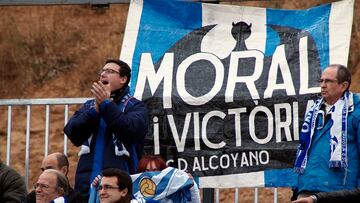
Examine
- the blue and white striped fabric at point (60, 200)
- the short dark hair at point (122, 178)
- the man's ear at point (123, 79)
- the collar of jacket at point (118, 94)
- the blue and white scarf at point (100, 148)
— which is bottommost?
the blue and white striped fabric at point (60, 200)

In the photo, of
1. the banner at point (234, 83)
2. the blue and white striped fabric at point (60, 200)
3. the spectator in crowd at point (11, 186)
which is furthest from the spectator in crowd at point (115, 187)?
the banner at point (234, 83)

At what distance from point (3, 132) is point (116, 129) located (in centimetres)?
794

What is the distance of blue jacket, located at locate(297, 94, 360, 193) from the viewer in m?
10.7

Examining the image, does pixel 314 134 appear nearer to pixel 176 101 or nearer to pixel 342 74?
pixel 342 74

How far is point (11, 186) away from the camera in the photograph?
40.3ft

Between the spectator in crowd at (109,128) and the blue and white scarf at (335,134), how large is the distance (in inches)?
48.3

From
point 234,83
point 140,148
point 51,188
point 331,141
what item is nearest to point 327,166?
point 331,141

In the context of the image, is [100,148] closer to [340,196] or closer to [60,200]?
[60,200]

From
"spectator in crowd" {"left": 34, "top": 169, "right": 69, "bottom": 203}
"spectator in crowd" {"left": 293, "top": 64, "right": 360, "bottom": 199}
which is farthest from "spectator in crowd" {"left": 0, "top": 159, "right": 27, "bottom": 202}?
"spectator in crowd" {"left": 293, "top": 64, "right": 360, "bottom": 199}

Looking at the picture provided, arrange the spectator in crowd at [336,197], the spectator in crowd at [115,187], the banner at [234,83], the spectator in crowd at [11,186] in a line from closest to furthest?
1. the spectator in crowd at [336,197]
2. the spectator in crowd at [115,187]
3. the spectator in crowd at [11,186]
4. the banner at [234,83]

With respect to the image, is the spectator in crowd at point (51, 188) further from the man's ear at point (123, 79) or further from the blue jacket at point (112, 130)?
the man's ear at point (123, 79)

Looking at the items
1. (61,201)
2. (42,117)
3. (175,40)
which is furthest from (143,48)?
(42,117)

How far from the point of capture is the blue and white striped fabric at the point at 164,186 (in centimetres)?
1096

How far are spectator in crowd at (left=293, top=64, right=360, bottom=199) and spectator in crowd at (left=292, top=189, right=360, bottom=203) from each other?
0.76 metres
